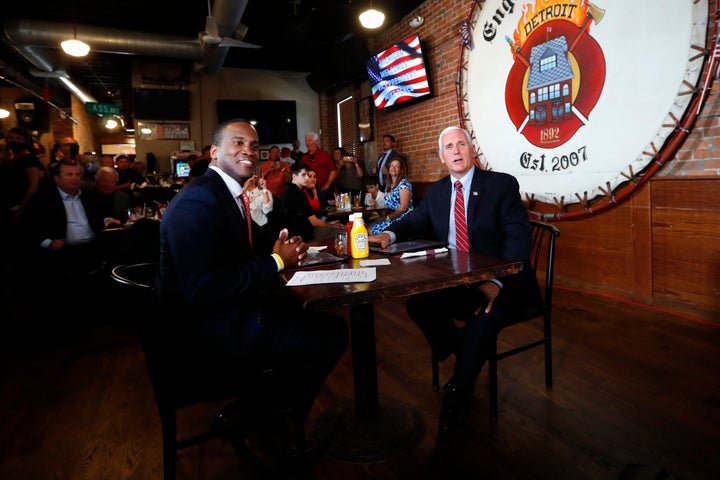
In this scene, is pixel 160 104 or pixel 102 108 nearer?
pixel 160 104

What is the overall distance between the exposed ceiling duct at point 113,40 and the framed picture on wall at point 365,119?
7.20ft

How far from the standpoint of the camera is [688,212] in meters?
2.79

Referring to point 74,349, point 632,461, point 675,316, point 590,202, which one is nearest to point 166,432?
point 632,461

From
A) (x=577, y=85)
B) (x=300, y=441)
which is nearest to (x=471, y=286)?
(x=300, y=441)

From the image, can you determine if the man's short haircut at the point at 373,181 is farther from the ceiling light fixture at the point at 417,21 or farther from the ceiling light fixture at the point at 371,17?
the ceiling light fixture at the point at 417,21

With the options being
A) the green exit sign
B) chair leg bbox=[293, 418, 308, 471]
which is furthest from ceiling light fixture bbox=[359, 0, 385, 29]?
the green exit sign

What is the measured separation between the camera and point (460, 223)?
205 centimetres

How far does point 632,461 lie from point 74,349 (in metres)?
3.11

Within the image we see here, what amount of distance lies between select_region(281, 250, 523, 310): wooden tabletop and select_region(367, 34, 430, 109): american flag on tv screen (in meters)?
4.06

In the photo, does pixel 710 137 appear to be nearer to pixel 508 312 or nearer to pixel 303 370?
pixel 508 312

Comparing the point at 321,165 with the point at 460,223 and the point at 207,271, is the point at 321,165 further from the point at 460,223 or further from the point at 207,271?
the point at 207,271

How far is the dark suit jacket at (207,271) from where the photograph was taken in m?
1.22

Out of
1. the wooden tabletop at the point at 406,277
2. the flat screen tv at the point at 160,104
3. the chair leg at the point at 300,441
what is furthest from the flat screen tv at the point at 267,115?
the chair leg at the point at 300,441

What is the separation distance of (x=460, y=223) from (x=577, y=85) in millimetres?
2101
